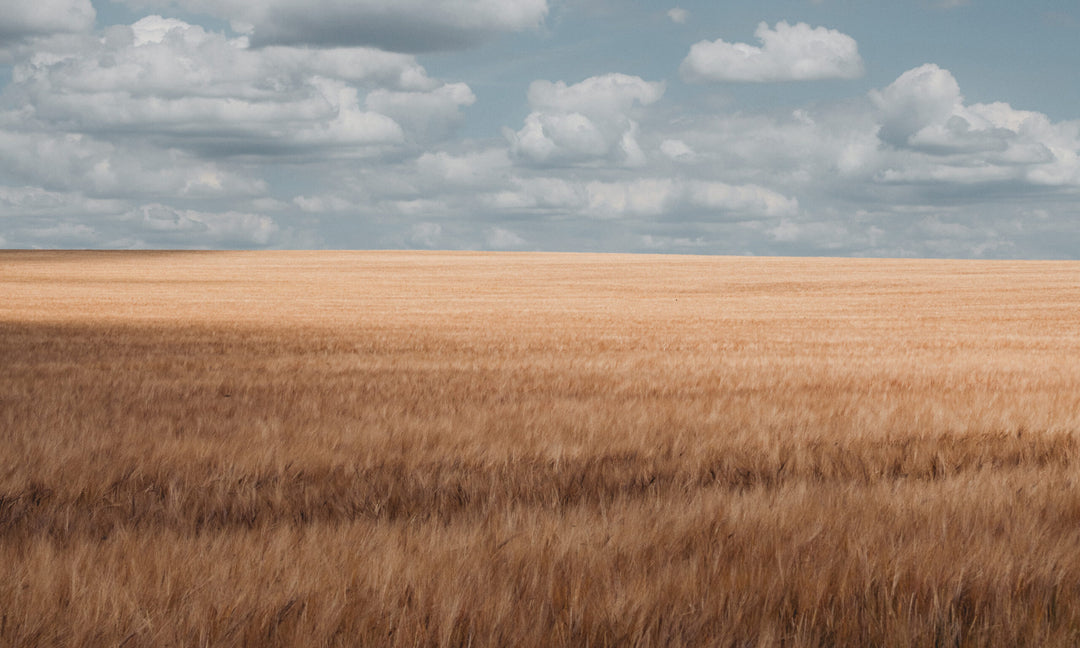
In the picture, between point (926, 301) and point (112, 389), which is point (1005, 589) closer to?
point (112, 389)

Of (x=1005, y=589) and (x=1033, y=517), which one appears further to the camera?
(x=1033, y=517)

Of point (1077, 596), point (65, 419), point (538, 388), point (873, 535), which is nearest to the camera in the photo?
point (1077, 596)

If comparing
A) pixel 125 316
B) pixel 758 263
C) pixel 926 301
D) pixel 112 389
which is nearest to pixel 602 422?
pixel 112 389

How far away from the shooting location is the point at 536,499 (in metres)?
4.99

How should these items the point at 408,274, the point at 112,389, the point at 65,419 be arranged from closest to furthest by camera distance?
the point at 65,419 < the point at 112,389 < the point at 408,274

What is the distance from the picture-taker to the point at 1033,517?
430 centimetres

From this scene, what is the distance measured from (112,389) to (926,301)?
1532 inches

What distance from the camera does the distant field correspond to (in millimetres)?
2875

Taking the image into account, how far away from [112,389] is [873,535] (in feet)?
28.3

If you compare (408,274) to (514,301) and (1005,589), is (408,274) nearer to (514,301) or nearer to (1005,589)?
(514,301)

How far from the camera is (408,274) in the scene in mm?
70000

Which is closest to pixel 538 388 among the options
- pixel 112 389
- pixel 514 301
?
pixel 112 389

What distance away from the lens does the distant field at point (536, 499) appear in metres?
2.88

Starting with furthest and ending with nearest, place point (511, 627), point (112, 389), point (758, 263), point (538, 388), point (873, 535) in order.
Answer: point (758, 263), point (538, 388), point (112, 389), point (873, 535), point (511, 627)
